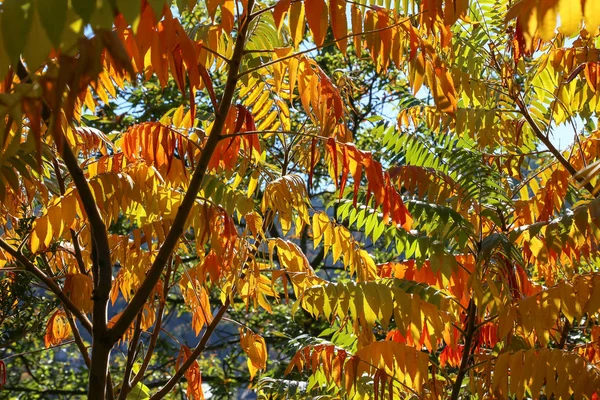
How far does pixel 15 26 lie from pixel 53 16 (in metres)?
0.08

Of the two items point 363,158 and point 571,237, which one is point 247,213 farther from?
point 571,237

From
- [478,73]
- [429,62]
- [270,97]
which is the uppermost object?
[478,73]

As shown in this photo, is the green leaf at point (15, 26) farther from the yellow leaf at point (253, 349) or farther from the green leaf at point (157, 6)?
the yellow leaf at point (253, 349)

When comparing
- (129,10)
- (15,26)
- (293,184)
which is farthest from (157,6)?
(293,184)

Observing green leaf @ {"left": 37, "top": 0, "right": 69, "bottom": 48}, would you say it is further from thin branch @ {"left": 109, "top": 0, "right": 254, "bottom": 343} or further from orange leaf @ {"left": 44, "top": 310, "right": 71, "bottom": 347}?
orange leaf @ {"left": 44, "top": 310, "right": 71, "bottom": 347}

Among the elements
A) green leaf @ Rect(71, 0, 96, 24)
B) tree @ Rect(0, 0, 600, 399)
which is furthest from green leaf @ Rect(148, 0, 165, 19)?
green leaf @ Rect(71, 0, 96, 24)

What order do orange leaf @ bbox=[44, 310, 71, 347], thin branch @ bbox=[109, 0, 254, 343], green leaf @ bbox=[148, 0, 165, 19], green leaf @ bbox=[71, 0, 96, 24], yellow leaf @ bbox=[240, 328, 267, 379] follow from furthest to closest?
orange leaf @ bbox=[44, 310, 71, 347]
yellow leaf @ bbox=[240, 328, 267, 379]
thin branch @ bbox=[109, 0, 254, 343]
green leaf @ bbox=[148, 0, 165, 19]
green leaf @ bbox=[71, 0, 96, 24]

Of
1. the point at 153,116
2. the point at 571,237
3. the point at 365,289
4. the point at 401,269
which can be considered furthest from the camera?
the point at 153,116

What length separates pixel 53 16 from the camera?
1.16 m

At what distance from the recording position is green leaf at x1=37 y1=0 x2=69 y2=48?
45.7 inches

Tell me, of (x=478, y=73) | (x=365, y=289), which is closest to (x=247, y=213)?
(x=365, y=289)

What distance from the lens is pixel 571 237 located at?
2.57 meters

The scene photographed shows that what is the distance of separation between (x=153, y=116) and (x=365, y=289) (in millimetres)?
7072

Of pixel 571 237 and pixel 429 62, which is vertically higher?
pixel 429 62
